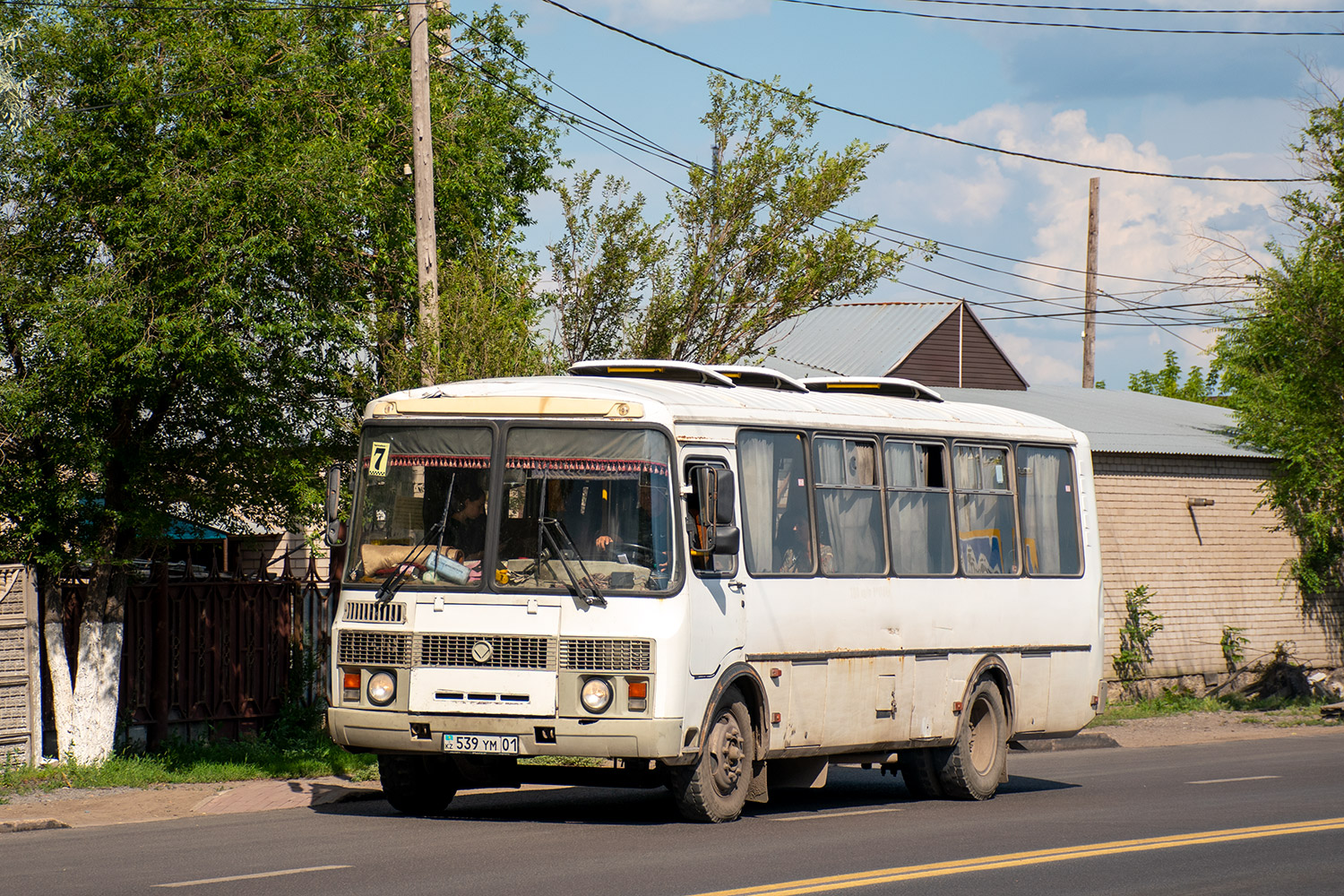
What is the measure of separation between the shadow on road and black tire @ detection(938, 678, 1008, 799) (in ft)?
1.38

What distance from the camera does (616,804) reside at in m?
13.4

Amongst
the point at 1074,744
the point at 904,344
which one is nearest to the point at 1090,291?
the point at 904,344

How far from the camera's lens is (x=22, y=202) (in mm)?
14953

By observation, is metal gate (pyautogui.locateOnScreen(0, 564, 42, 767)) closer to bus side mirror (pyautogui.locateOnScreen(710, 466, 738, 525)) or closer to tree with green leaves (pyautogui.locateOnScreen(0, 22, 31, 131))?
tree with green leaves (pyautogui.locateOnScreen(0, 22, 31, 131))

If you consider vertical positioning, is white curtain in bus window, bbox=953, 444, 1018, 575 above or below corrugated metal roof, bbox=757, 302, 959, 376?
below

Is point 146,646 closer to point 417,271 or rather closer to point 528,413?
point 417,271

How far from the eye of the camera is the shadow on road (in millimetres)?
12125

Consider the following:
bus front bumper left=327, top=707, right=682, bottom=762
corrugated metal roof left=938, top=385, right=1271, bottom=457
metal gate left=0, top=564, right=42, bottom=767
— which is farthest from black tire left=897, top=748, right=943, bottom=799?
corrugated metal roof left=938, top=385, right=1271, bottom=457

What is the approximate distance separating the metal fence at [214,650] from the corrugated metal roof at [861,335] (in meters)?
22.7

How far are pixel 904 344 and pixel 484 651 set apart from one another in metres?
32.7

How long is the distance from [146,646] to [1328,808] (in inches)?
431

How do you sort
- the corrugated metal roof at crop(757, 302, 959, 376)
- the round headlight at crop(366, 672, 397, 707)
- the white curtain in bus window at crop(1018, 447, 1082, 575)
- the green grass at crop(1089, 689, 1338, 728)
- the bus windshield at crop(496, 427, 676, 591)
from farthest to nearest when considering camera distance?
the corrugated metal roof at crop(757, 302, 959, 376), the green grass at crop(1089, 689, 1338, 728), the white curtain in bus window at crop(1018, 447, 1082, 575), the round headlight at crop(366, 672, 397, 707), the bus windshield at crop(496, 427, 676, 591)

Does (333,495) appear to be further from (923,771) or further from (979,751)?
(979,751)

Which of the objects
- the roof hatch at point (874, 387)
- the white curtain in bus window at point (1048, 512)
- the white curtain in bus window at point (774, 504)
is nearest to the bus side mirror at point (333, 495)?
the white curtain in bus window at point (774, 504)
